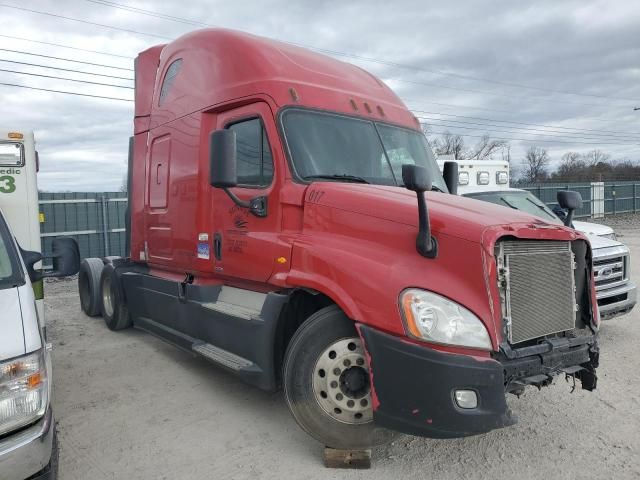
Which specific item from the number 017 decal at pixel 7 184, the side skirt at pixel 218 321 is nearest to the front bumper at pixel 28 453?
the side skirt at pixel 218 321

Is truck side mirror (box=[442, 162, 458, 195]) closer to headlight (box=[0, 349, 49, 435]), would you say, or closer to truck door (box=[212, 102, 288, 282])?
truck door (box=[212, 102, 288, 282])

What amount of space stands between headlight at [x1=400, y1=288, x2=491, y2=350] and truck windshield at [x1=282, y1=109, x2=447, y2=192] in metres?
1.42

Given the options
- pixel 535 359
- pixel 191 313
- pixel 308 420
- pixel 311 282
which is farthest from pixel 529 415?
pixel 191 313

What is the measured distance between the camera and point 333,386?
11.9 feet

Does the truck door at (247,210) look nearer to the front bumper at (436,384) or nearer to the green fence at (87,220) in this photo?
the front bumper at (436,384)

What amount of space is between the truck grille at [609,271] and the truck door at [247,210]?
413 cm

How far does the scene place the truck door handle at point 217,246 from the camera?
16.1ft

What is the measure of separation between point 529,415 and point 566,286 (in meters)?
1.29

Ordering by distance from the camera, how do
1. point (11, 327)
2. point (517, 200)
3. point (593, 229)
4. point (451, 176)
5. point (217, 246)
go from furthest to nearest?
point (517, 200)
point (593, 229)
point (451, 176)
point (217, 246)
point (11, 327)

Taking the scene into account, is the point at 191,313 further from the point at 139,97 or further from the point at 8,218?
the point at 139,97

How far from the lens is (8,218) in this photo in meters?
5.32

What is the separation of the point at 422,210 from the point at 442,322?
68 cm

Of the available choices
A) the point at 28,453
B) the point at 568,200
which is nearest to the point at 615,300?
the point at 568,200

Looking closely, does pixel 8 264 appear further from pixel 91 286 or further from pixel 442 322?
pixel 91 286
